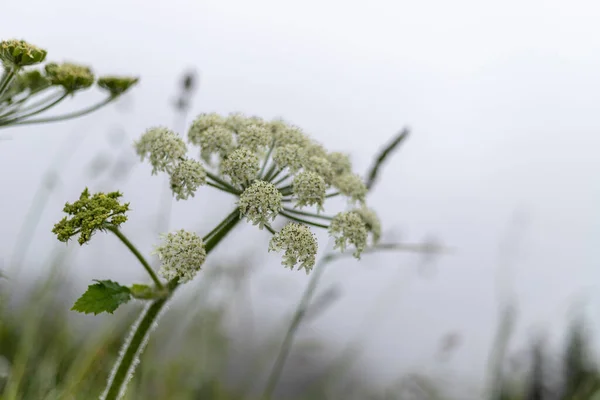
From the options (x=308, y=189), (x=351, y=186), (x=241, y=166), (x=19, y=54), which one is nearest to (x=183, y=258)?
(x=241, y=166)

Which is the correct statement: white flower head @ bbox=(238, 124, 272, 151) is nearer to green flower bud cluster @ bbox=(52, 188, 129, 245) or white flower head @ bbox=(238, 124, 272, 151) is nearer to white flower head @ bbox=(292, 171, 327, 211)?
white flower head @ bbox=(292, 171, 327, 211)

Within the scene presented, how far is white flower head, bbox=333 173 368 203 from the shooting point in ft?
10.3

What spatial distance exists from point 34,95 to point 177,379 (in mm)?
4013

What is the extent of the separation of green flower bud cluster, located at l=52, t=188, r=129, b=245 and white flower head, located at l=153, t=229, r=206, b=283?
22 centimetres

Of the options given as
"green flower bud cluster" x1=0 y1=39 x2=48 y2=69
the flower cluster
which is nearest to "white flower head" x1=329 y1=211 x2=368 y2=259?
the flower cluster

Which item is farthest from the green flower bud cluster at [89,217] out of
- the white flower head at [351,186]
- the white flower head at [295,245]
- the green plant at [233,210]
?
the white flower head at [351,186]

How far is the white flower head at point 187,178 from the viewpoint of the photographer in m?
2.67

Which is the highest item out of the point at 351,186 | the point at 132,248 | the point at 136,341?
the point at 351,186

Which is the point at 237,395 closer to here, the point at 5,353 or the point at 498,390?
the point at 5,353

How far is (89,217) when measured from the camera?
242 centimetres

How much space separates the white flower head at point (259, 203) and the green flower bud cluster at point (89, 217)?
0.47m

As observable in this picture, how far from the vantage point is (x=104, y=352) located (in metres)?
5.04

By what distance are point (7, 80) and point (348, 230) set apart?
5.96 ft

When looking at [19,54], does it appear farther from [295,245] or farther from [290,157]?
[295,245]
